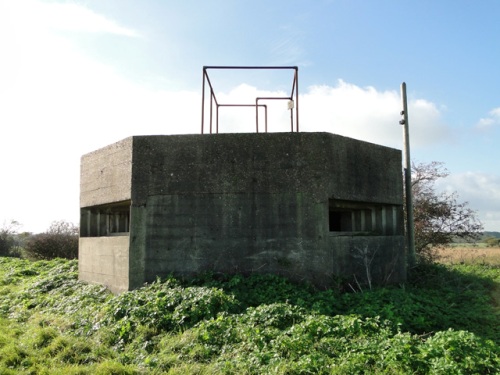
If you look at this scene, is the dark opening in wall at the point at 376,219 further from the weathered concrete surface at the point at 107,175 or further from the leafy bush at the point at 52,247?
the leafy bush at the point at 52,247

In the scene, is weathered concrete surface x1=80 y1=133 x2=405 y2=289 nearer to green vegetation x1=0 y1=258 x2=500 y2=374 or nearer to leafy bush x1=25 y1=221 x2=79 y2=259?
green vegetation x1=0 y1=258 x2=500 y2=374

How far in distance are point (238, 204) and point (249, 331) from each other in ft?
7.72

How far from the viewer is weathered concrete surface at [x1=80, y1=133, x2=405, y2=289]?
20.5 ft

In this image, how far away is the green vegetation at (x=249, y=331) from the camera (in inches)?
147

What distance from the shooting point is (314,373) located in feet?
11.8

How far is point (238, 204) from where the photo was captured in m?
6.34

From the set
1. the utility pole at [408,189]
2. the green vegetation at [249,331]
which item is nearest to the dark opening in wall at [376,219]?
the utility pole at [408,189]

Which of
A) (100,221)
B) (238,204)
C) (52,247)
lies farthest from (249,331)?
(52,247)

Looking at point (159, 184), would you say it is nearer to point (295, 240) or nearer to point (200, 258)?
point (200, 258)

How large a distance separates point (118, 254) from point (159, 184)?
134 centimetres

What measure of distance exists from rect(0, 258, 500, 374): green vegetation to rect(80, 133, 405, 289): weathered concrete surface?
1.18 feet

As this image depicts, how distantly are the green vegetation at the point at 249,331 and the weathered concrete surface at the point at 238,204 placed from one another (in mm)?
360

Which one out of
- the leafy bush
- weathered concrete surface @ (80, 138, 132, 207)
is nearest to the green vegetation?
weathered concrete surface @ (80, 138, 132, 207)

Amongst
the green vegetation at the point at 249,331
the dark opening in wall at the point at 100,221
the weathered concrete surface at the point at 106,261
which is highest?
the dark opening in wall at the point at 100,221
